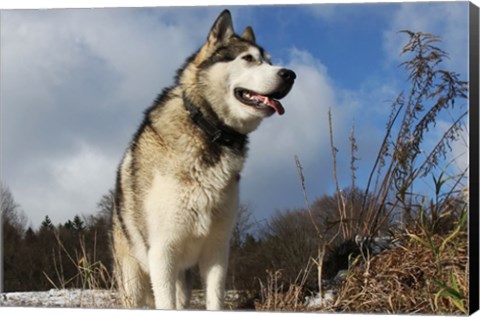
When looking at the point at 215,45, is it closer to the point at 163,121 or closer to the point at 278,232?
the point at 163,121

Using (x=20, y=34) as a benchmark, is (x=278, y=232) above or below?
below

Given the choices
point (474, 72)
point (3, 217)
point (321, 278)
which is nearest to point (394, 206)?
point (321, 278)

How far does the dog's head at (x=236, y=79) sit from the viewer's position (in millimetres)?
6746

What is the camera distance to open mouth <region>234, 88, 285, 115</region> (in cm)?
680

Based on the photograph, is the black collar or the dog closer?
the dog

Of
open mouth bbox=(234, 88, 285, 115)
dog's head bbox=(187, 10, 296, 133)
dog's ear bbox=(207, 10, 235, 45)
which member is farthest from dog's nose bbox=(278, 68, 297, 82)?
dog's ear bbox=(207, 10, 235, 45)

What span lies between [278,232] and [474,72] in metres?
1.90

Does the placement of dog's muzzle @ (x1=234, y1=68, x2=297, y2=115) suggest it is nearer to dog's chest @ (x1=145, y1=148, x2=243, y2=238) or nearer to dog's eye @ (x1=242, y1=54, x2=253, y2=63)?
dog's eye @ (x1=242, y1=54, x2=253, y2=63)

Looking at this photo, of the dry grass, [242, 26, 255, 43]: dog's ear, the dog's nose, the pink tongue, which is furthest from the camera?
[242, 26, 255, 43]: dog's ear

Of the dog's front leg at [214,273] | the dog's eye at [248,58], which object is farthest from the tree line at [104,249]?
the dog's eye at [248,58]

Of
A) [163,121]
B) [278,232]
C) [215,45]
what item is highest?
[215,45]

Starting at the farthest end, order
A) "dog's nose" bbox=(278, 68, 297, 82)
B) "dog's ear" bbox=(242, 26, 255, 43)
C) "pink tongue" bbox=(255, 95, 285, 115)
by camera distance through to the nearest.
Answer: "dog's ear" bbox=(242, 26, 255, 43) → "pink tongue" bbox=(255, 95, 285, 115) → "dog's nose" bbox=(278, 68, 297, 82)

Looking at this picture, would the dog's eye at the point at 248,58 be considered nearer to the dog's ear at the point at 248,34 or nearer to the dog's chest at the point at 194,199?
the dog's ear at the point at 248,34

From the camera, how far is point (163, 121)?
23.1ft
